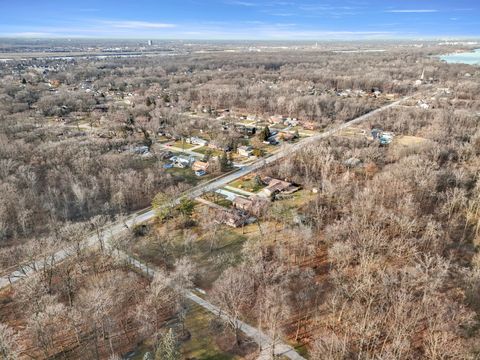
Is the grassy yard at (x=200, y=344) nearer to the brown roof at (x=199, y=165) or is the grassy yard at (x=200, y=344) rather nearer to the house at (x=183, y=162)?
the brown roof at (x=199, y=165)

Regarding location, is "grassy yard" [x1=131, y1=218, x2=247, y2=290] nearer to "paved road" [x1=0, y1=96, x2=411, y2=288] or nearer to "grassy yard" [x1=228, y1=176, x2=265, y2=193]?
"paved road" [x1=0, y1=96, x2=411, y2=288]

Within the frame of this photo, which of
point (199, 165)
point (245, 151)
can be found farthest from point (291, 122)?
point (199, 165)

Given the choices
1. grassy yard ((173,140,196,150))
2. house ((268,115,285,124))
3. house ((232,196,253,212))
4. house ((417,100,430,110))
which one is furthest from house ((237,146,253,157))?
house ((417,100,430,110))

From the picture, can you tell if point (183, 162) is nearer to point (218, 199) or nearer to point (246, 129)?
point (218, 199)

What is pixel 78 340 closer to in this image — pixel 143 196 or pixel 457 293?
pixel 143 196

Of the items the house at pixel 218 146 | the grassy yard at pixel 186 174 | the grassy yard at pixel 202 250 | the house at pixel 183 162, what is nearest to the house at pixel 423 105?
the house at pixel 218 146

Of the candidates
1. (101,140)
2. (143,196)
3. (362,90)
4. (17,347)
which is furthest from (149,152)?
(362,90)
